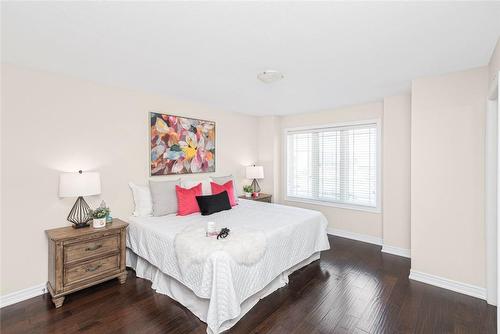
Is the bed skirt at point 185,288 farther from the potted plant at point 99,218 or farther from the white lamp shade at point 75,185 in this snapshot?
the white lamp shade at point 75,185

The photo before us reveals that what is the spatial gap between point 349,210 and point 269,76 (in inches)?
116

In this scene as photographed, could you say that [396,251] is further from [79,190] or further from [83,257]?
[79,190]

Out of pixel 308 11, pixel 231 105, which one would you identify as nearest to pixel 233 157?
pixel 231 105

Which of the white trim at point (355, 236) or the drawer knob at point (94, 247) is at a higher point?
the drawer knob at point (94, 247)

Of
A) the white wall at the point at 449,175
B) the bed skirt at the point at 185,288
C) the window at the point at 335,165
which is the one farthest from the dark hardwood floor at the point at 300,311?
the window at the point at 335,165

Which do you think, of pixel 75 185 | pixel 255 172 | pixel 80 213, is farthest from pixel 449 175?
pixel 80 213

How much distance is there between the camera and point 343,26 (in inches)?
68.0

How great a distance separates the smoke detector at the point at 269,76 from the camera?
8.49 feet

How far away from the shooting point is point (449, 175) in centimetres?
267

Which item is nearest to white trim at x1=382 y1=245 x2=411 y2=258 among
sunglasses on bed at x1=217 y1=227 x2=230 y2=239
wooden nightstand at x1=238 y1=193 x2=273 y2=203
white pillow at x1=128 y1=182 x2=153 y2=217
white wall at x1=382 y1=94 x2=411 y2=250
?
white wall at x1=382 y1=94 x2=411 y2=250

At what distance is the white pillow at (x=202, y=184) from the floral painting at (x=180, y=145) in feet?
0.69

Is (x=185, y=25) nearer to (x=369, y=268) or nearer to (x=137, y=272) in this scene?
(x=137, y=272)

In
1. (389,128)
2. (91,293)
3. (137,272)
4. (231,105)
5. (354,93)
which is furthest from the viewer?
(231,105)

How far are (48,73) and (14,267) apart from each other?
2.04m
